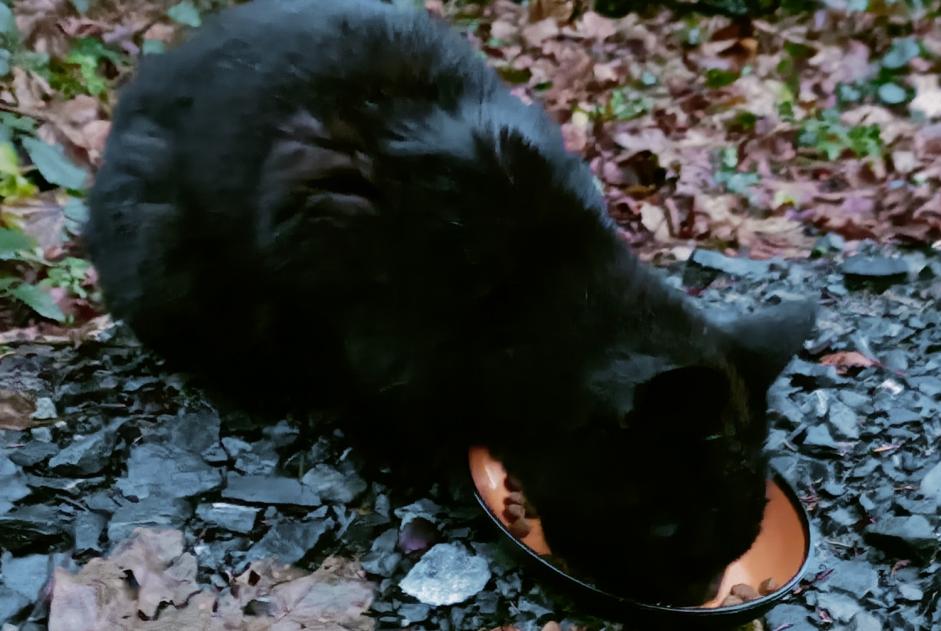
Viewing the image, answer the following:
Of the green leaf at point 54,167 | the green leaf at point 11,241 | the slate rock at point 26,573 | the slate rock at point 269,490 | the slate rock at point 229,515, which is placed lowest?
the slate rock at point 269,490

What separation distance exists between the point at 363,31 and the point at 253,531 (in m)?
1.24

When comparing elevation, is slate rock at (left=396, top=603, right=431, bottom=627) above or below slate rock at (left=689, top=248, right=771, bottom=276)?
above

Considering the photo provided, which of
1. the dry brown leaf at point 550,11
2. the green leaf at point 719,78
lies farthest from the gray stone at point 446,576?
the dry brown leaf at point 550,11

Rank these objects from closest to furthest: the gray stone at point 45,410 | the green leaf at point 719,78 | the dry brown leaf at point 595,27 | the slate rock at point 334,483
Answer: the slate rock at point 334,483, the gray stone at point 45,410, the green leaf at point 719,78, the dry brown leaf at point 595,27

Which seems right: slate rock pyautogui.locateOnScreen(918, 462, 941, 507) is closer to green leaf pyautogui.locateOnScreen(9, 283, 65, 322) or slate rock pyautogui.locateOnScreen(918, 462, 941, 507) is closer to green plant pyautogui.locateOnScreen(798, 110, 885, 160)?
Answer: green plant pyautogui.locateOnScreen(798, 110, 885, 160)

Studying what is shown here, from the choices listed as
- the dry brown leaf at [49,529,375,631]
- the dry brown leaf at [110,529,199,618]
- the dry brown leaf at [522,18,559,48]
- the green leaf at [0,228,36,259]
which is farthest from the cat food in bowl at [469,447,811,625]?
the dry brown leaf at [522,18,559,48]

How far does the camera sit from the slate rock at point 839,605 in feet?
6.65

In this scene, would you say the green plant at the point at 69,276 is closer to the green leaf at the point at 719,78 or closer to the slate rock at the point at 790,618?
the slate rock at the point at 790,618

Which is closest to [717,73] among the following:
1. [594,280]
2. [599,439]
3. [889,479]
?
[889,479]

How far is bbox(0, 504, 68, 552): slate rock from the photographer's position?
2.00 meters

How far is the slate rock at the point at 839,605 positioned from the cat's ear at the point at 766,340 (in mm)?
556

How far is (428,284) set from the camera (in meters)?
2.02

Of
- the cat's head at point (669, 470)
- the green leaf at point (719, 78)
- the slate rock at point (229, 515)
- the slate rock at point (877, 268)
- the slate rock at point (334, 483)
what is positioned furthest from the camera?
the green leaf at point (719, 78)

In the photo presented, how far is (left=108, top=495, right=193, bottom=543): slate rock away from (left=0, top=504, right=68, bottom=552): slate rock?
11cm
